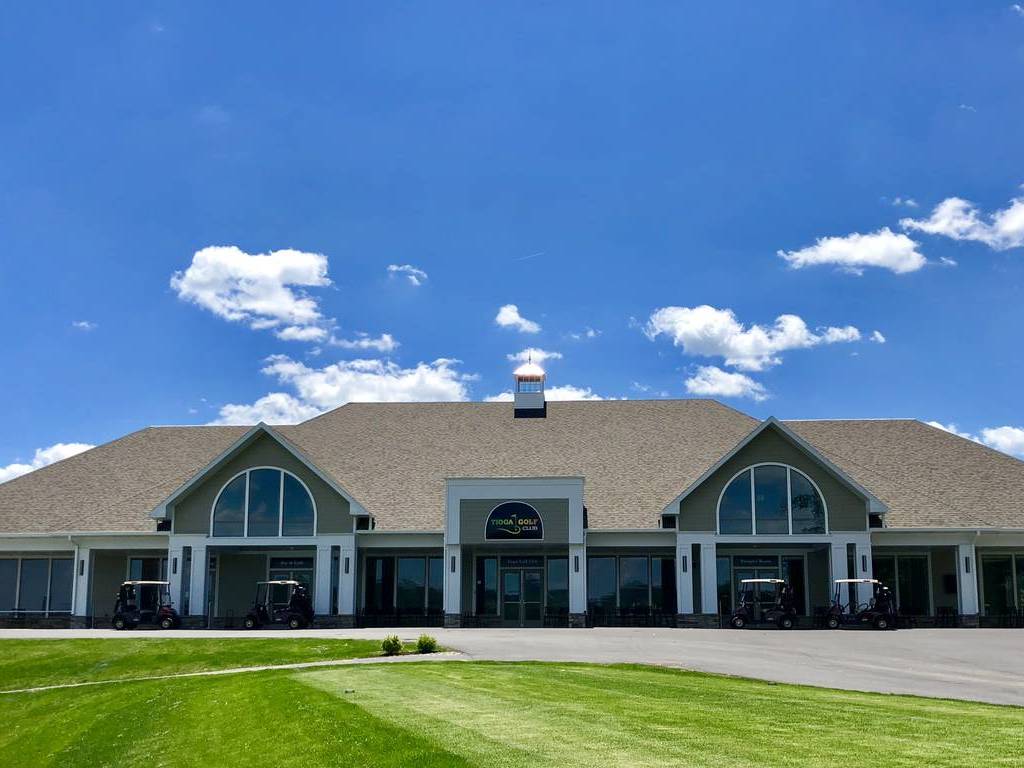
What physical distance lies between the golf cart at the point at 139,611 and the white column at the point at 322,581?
4896mm

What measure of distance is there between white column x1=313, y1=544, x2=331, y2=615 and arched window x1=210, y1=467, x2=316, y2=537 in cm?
85

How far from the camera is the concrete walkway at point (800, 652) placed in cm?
1908

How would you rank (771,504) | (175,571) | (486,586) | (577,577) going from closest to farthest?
(577,577) < (771,504) < (175,571) < (486,586)

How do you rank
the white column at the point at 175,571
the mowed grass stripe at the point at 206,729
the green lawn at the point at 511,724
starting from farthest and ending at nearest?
the white column at the point at 175,571 → the mowed grass stripe at the point at 206,729 → the green lawn at the point at 511,724

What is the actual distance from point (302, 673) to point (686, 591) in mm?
19493

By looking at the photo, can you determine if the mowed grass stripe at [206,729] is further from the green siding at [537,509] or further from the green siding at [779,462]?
the green siding at [779,462]

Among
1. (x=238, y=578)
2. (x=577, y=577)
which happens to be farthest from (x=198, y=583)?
(x=577, y=577)

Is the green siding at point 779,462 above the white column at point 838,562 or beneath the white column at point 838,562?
above

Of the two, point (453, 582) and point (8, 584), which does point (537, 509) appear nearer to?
point (453, 582)

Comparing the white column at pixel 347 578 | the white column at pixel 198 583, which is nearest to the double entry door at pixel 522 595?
the white column at pixel 347 578

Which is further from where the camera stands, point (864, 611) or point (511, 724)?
point (864, 611)

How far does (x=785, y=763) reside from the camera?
10008 mm

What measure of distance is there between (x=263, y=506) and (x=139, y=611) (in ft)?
18.5

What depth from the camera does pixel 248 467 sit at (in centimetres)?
3925
